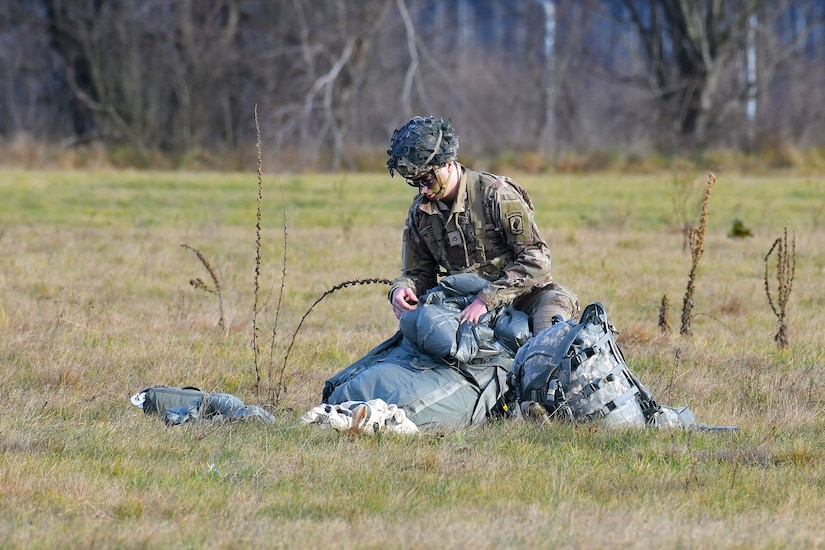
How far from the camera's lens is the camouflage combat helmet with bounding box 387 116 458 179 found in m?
5.59

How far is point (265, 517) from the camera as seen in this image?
4.04 m

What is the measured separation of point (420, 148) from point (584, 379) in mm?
1340

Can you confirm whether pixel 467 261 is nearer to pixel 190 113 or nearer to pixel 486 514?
Answer: pixel 486 514

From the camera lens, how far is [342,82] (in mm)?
29828

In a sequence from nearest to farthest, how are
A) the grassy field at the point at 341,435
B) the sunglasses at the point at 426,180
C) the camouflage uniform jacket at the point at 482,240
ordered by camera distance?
the grassy field at the point at 341,435 < the sunglasses at the point at 426,180 < the camouflage uniform jacket at the point at 482,240

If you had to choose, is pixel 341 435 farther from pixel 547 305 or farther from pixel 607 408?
pixel 547 305

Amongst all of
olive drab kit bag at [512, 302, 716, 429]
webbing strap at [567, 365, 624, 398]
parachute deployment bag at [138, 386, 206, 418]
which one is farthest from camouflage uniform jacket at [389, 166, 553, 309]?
parachute deployment bag at [138, 386, 206, 418]

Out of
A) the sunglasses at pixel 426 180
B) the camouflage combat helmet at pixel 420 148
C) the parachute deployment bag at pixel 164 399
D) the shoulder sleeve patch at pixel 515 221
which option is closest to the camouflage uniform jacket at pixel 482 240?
the shoulder sleeve patch at pixel 515 221

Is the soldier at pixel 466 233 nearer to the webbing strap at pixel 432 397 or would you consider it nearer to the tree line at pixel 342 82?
the webbing strap at pixel 432 397

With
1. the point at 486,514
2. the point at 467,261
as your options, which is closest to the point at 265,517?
the point at 486,514

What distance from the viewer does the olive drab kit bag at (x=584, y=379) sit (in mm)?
5156

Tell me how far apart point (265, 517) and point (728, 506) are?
165 cm

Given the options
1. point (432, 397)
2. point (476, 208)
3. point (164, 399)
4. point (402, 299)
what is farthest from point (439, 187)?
point (164, 399)

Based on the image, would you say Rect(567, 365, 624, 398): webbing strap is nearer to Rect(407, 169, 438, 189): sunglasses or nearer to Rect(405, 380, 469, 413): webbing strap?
Rect(405, 380, 469, 413): webbing strap
